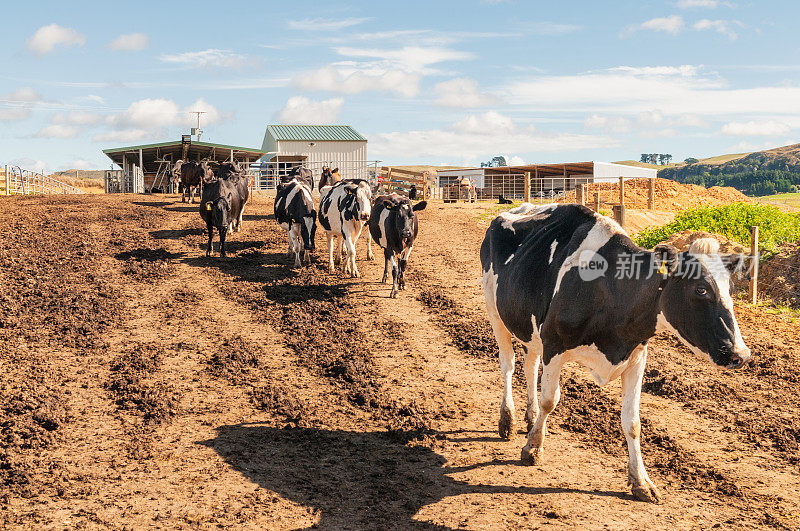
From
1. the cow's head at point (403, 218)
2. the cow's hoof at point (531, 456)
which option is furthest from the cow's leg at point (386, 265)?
the cow's hoof at point (531, 456)

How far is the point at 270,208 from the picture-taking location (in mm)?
28828

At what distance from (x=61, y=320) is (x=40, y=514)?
708cm

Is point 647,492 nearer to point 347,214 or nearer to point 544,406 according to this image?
point 544,406

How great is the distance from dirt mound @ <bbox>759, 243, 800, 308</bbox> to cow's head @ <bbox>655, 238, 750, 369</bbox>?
10755mm

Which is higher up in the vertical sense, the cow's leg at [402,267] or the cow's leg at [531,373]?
the cow's leg at [402,267]

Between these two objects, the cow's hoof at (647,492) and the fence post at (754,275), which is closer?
the cow's hoof at (647,492)

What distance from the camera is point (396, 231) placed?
1438 cm

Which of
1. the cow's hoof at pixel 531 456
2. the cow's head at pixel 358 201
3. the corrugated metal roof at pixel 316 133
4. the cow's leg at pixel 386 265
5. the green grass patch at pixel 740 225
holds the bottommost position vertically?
the cow's hoof at pixel 531 456

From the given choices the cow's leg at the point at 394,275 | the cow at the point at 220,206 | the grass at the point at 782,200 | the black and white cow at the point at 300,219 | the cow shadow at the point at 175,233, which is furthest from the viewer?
the grass at the point at 782,200

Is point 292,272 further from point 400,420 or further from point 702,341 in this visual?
point 702,341

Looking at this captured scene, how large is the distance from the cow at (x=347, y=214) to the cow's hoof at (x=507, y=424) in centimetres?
886

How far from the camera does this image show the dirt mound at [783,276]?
14.7 meters

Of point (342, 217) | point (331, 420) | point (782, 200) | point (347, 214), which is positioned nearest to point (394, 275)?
point (347, 214)

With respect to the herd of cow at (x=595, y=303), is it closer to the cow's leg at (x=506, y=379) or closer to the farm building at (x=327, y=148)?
the cow's leg at (x=506, y=379)
